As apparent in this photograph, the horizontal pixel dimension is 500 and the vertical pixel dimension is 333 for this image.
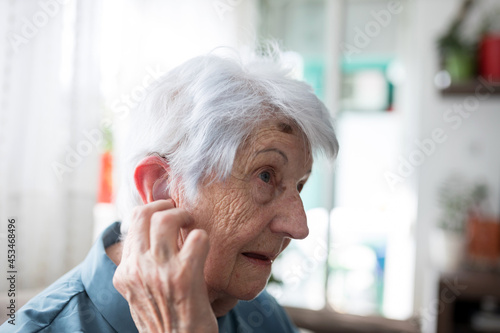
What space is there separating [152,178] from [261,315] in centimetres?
61

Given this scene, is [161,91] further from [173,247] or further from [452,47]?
[452,47]

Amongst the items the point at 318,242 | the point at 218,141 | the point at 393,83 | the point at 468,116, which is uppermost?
the point at 393,83

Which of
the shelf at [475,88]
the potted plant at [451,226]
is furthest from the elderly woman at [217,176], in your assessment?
the shelf at [475,88]

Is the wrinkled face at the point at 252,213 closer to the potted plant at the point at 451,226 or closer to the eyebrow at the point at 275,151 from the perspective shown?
the eyebrow at the point at 275,151

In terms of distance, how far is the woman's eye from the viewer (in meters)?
0.86

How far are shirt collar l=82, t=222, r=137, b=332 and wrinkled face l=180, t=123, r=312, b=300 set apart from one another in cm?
18

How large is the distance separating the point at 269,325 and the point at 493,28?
269 centimetres

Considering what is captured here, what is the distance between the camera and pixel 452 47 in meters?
2.70

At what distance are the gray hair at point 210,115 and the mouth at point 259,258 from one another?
0.17 meters

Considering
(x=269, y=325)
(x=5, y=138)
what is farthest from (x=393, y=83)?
(x=5, y=138)

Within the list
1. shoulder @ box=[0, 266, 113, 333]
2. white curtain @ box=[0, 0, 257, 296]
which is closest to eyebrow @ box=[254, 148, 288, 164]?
shoulder @ box=[0, 266, 113, 333]

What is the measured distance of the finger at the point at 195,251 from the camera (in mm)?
651

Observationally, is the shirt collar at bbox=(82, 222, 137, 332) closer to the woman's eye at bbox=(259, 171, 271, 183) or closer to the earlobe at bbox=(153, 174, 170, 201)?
the earlobe at bbox=(153, 174, 170, 201)

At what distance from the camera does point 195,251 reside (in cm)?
66
